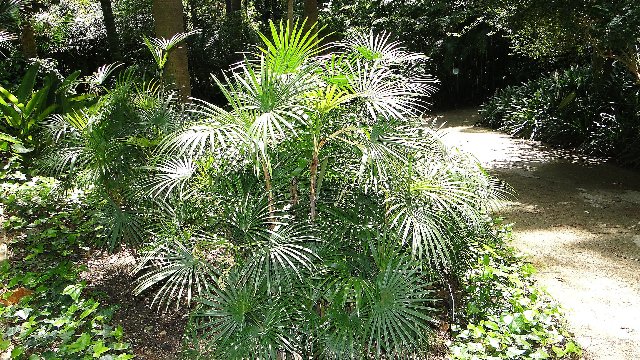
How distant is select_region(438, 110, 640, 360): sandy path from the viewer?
3.06m

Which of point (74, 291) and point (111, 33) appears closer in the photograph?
point (74, 291)

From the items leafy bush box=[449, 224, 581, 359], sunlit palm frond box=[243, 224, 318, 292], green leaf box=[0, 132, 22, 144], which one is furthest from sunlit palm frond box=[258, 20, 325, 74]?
green leaf box=[0, 132, 22, 144]

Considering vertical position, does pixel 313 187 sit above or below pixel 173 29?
below

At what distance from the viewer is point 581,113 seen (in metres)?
7.59

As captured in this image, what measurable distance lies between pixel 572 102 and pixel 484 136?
1.37 metres

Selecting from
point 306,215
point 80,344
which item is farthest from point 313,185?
point 80,344

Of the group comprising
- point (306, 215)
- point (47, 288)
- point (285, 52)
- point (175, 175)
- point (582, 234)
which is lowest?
point (582, 234)

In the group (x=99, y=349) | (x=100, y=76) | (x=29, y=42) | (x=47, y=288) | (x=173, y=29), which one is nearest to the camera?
(x=99, y=349)

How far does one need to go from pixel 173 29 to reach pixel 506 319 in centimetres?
324

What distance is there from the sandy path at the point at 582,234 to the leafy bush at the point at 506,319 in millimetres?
166

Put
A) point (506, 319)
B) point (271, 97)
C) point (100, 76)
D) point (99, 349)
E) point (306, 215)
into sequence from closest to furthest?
point (271, 97)
point (306, 215)
point (99, 349)
point (506, 319)
point (100, 76)

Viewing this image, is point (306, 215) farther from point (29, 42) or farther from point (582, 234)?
point (29, 42)

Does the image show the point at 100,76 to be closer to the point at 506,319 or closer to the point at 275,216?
the point at 275,216

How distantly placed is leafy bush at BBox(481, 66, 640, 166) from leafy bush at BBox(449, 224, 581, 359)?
13.6ft
